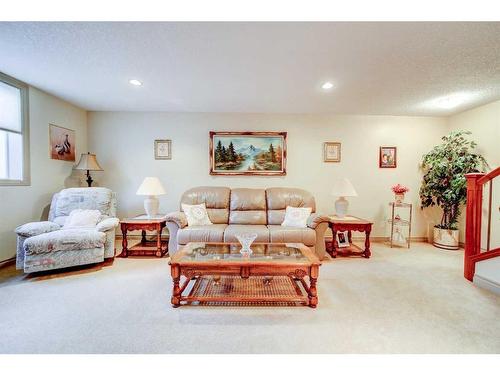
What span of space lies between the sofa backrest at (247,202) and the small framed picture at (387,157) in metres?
1.61

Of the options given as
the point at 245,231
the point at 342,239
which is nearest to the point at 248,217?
the point at 245,231

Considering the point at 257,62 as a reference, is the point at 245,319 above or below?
below

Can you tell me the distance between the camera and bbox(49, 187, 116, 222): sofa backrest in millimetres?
3199

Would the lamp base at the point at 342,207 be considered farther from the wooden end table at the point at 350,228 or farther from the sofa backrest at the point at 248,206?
the sofa backrest at the point at 248,206

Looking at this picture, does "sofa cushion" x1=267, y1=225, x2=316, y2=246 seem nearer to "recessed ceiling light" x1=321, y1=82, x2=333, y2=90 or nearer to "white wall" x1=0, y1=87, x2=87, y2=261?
"recessed ceiling light" x1=321, y1=82, x2=333, y2=90

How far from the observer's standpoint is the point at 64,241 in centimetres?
258

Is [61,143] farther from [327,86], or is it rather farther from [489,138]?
[489,138]

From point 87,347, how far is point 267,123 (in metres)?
3.74

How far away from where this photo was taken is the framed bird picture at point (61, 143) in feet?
11.4

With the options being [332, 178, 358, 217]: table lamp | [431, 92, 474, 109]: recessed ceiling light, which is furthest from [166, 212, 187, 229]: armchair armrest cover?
[431, 92, 474, 109]: recessed ceiling light

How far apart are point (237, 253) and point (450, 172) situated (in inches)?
149

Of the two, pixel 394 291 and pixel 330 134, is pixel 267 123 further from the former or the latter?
pixel 394 291

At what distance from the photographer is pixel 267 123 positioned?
13.7 ft

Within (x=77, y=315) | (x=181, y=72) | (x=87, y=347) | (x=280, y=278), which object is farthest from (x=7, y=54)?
(x=280, y=278)
